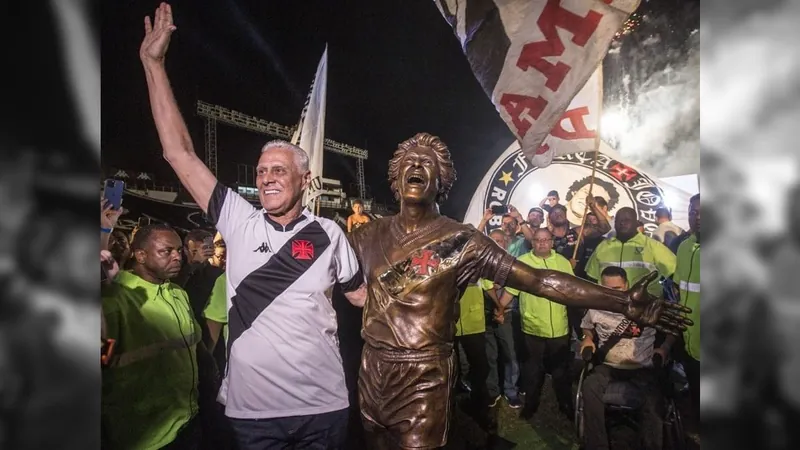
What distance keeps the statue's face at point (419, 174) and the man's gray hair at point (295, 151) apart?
0.56 meters

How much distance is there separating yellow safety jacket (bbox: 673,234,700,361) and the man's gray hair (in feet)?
7.34

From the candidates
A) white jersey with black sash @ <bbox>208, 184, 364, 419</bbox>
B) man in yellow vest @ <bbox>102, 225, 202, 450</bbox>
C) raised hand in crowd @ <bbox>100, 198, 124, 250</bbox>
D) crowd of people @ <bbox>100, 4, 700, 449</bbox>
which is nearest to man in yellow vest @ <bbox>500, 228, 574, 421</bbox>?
crowd of people @ <bbox>100, 4, 700, 449</bbox>

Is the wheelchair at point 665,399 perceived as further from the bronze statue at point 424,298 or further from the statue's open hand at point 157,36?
the statue's open hand at point 157,36

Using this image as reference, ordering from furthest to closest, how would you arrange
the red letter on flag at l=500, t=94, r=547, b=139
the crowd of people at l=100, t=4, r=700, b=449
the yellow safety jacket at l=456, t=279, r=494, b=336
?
the yellow safety jacket at l=456, t=279, r=494, b=336 < the red letter on flag at l=500, t=94, r=547, b=139 < the crowd of people at l=100, t=4, r=700, b=449

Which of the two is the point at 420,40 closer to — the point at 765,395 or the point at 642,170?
the point at 642,170

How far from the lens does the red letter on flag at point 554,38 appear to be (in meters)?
2.84

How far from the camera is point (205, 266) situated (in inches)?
105

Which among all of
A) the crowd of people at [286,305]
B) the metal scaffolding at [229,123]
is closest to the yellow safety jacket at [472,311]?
the crowd of people at [286,305]

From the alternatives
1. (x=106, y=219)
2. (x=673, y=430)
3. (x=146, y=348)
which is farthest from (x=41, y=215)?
(x=673, y=430)

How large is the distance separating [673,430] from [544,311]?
3.36ft

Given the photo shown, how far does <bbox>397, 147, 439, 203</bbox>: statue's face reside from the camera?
8.05 feet

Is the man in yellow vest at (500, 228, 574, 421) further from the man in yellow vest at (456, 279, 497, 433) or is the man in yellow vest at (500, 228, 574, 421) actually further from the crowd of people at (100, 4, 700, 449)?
the crowd of people at (100, 4, 700, 449)

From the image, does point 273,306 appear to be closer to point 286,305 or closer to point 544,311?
point 286,305

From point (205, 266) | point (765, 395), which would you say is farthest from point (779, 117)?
point (205, 266)
